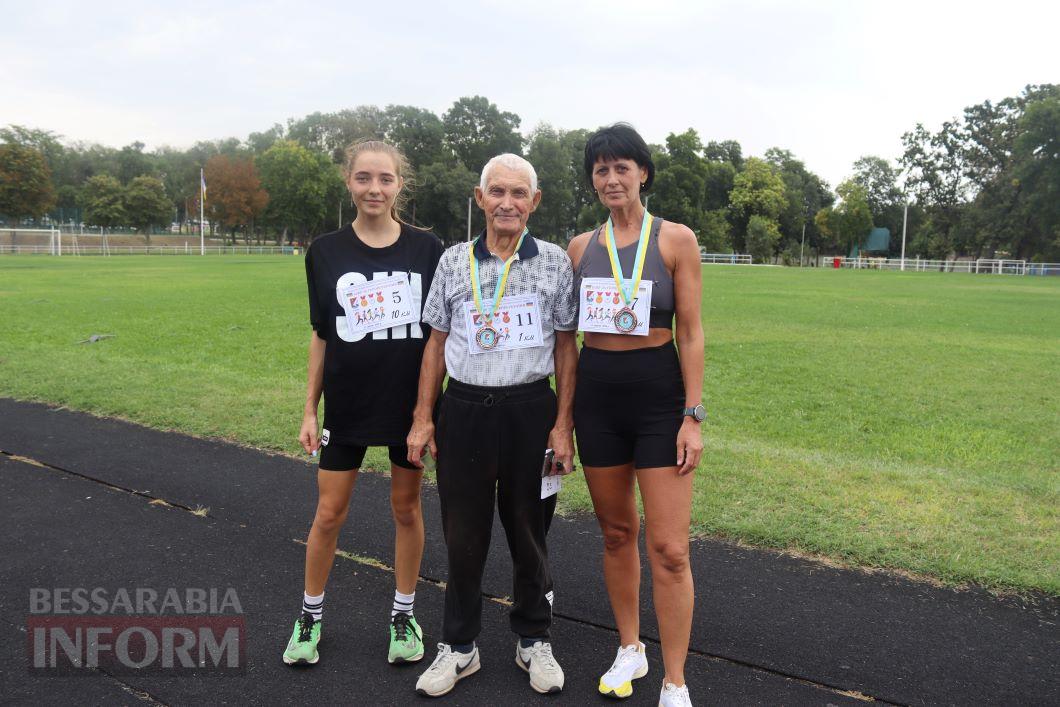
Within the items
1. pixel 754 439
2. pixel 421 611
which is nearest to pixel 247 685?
pixel 421 611

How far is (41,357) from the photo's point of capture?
37.7 feet

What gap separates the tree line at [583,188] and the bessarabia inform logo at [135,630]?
5490cm

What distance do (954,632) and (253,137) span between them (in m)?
123

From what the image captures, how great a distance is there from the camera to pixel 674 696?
2.91 meters

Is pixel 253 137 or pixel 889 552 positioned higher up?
pixel 253 137

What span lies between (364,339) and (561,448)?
38.2 inches

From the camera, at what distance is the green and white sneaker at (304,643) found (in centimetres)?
326

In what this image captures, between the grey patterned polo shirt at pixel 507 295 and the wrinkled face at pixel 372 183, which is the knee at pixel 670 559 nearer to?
the grey patterned polo shirt at pixel 507 295

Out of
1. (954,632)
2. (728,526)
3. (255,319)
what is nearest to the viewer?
(954,632)

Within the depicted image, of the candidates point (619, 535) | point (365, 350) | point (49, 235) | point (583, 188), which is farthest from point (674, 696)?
point (49, 235)

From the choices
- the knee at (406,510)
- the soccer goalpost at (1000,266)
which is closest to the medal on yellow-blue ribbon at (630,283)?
the knee at (406,510)

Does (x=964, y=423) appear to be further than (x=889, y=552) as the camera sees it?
Yes

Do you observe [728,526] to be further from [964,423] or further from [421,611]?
[964,423]

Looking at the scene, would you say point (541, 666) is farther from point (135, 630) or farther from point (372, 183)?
point (372, 183)
